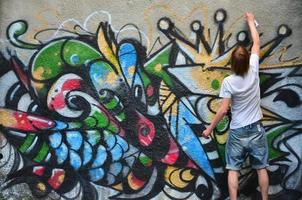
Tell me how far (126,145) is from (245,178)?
4.32ft

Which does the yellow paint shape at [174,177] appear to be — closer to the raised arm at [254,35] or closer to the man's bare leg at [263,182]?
the man's bare leg at [263,182]

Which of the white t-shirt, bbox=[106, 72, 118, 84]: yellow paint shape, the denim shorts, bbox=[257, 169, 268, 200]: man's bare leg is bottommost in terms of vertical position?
bbox=[257, 169, 268, 200]: man's bare leg

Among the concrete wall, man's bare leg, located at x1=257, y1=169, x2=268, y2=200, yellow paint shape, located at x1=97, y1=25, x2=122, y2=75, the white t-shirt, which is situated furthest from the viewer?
yellow paint shape, located at x1=97, y1=25, x2=122, y2=75

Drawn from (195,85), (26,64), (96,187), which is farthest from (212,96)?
(26,64)

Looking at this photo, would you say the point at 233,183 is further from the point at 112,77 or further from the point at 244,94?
the point at 112,77

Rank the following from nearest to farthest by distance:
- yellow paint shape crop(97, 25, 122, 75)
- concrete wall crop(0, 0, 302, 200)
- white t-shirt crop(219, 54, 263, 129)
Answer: white t-shirt crop(219, 54, 263, 129), concrete wall crop(0, 0, 302, 200), yellow paint shape crop(97, 25, 122, 75)

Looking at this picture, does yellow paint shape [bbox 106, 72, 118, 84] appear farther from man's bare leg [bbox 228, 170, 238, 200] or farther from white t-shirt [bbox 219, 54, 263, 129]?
man's bare leg [bbox 228, 170, 238, 200]

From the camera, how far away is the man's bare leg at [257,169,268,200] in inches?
209

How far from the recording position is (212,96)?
18.4 feet

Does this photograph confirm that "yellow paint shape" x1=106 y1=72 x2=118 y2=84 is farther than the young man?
Yes

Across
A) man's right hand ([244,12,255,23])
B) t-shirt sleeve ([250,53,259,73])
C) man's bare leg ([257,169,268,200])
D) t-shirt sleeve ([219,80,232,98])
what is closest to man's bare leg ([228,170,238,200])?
man's bare leg ([257,169,268,200])

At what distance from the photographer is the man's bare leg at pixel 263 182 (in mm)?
5312

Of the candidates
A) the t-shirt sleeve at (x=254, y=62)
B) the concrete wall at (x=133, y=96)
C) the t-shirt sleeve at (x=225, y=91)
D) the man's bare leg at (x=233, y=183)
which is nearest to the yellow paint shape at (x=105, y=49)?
the concrete wall at (x=133, y=96)

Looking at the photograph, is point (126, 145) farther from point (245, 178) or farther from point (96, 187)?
point (245, 178)
